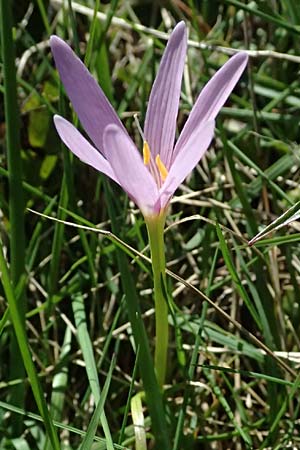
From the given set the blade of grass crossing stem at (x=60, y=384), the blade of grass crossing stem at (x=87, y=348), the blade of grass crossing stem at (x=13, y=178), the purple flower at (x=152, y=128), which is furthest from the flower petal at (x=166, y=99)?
the blade of grass crossing stem at (x=60, y=384)

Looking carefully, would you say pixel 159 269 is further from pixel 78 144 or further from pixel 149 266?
pixel 149 266

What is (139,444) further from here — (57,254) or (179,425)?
(57,254)

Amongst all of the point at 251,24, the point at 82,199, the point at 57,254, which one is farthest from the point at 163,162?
the point at 251,24

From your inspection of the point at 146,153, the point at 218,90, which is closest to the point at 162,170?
the point at 146,153

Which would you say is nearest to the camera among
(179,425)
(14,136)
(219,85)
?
(219,85)

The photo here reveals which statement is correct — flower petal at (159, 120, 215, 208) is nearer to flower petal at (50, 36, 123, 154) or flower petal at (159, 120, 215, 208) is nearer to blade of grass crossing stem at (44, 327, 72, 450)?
flower petal at (50, 36, 123, 154)
